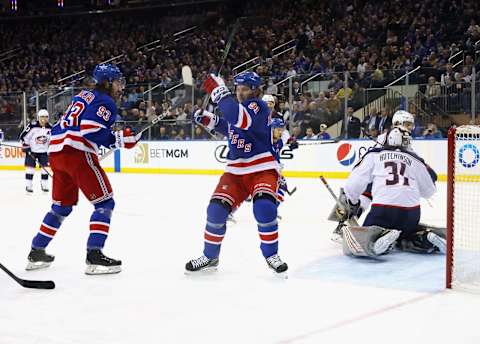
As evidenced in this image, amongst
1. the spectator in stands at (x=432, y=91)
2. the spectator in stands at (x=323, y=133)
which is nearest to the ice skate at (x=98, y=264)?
the spectator in stands at (x=432, y=91)

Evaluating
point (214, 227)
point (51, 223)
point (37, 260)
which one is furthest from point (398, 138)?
point (37, 260)

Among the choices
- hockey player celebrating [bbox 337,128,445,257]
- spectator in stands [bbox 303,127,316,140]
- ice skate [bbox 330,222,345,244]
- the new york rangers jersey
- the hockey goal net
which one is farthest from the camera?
spectator in stands [bbox 303,127,316,140]

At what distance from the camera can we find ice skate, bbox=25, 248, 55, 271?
173 inches

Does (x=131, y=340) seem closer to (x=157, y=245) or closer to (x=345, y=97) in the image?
(x=157, y=245)

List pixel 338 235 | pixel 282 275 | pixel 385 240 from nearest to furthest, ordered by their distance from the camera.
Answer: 1. pixel 282 275
2. pixel 385 240
3. pixel 338 235

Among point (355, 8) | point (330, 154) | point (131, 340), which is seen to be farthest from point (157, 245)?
point (355, 8)

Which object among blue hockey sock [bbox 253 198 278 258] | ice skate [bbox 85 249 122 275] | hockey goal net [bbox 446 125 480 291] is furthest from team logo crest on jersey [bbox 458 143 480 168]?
ice skate [bbox 85 249 122 275]

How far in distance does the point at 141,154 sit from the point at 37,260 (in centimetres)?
1037

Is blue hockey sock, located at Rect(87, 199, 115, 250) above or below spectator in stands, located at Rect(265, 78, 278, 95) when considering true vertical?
below

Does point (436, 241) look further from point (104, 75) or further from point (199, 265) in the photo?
point (104, 75)

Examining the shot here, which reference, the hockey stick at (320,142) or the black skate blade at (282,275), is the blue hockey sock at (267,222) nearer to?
the black skate blade at (282,275)

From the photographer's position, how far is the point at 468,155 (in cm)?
1048

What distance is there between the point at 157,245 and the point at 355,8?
44.4 feet

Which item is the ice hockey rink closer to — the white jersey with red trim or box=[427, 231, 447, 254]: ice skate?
box=[427, 231, 447, 254]: ice skate
